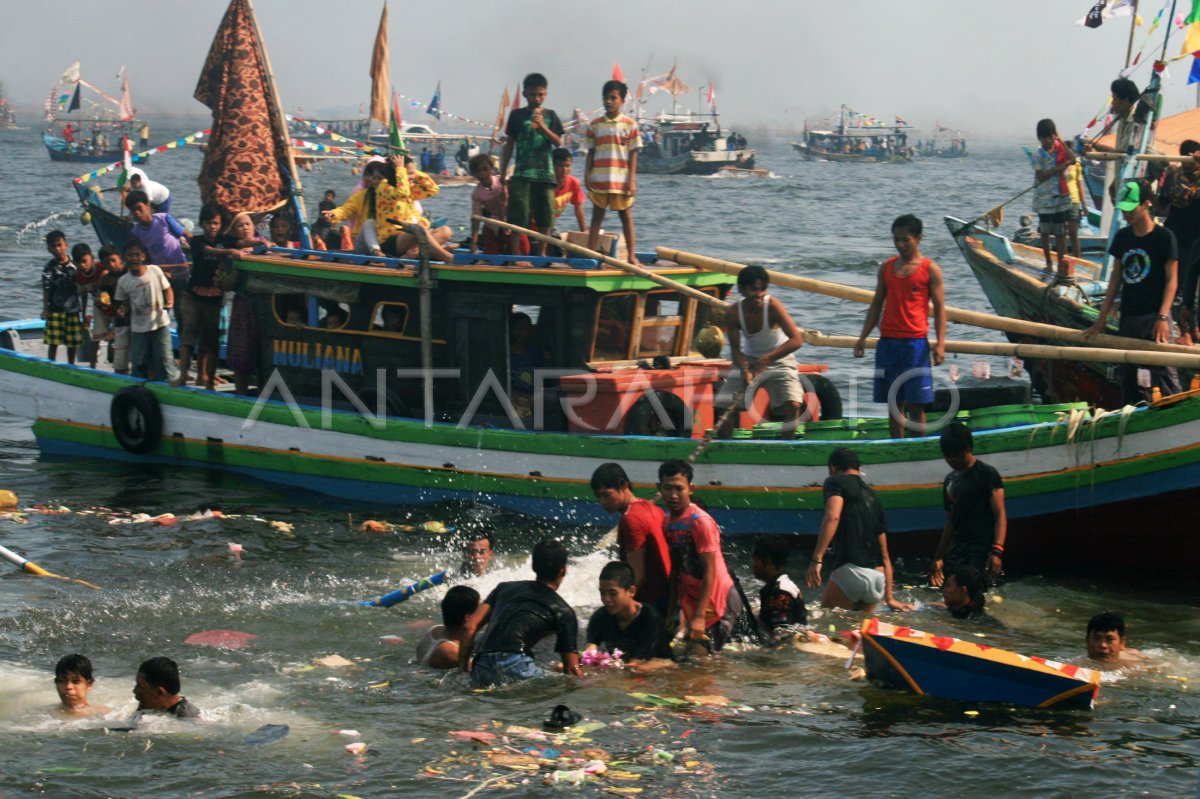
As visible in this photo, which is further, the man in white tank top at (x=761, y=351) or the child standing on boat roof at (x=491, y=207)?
the child standing on boat roof at (x=491, y=207)

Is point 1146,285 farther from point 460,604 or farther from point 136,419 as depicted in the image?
point 136,419

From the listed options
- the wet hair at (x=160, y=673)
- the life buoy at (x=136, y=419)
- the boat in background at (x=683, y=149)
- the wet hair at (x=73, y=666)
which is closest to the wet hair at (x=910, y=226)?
the wet hair at (x=160, y=673)

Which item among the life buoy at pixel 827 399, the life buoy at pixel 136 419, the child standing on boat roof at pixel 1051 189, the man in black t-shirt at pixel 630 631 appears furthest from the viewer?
the child standing on boat roof at pixel 1051 189

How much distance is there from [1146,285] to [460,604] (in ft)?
20.1

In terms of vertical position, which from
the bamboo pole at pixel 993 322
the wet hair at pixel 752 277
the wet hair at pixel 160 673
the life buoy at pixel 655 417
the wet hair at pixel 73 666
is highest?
the wet hair at pixel 752 277

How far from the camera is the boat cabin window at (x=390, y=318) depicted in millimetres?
13430

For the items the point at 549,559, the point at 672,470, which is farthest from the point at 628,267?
the point at 549,559

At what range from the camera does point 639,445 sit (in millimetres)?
12297

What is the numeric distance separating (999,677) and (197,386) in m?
9.34

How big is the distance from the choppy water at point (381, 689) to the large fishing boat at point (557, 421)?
0.37 meters

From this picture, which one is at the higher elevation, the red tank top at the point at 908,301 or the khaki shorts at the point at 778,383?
the red tank top at the point at 908,301

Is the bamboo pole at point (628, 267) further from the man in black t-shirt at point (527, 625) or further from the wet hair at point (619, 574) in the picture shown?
the man in black t-shirt at point (527, 625)

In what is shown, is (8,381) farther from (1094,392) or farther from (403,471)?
(1094,392)

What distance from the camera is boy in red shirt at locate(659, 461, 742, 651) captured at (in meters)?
8.90
